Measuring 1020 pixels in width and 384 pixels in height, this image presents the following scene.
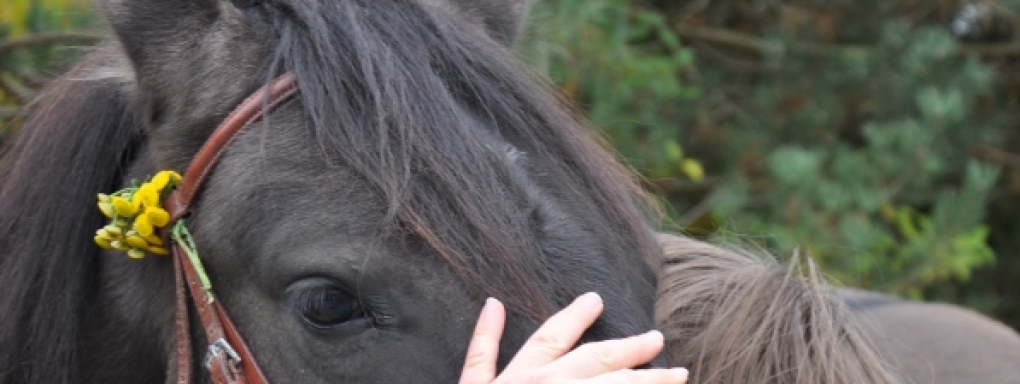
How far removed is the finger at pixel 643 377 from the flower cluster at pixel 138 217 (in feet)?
2.63

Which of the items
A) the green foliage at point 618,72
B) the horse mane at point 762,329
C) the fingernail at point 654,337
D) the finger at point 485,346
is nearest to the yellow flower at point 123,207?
the finger at point 485,346

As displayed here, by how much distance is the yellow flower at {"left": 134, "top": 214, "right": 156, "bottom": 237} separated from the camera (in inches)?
73.5

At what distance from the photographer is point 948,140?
5.62 m

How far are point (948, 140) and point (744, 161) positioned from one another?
1001 millimetres

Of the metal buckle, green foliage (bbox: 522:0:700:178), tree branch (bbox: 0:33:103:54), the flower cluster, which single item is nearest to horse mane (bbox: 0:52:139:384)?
the flower cluster

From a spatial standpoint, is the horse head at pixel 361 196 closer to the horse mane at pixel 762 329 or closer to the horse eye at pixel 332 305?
the horse eye at pixel 332 305

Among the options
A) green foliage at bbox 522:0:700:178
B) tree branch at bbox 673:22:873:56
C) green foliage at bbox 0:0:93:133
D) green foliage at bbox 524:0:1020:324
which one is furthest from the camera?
tree branch at bbox 673:22:873:56

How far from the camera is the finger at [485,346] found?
1.58 metres

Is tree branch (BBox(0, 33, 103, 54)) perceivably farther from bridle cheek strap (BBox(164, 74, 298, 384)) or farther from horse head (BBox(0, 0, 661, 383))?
bridle cheek strap (BBox(164, 74, 298, 384))

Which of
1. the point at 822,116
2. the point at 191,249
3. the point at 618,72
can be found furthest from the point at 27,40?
the point at 822,116

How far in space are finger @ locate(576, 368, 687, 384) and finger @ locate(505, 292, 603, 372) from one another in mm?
73

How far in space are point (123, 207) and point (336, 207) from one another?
0.42m

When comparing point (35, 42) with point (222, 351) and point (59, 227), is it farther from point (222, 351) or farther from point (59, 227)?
point (222, 351)

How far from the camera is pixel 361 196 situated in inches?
68.4
